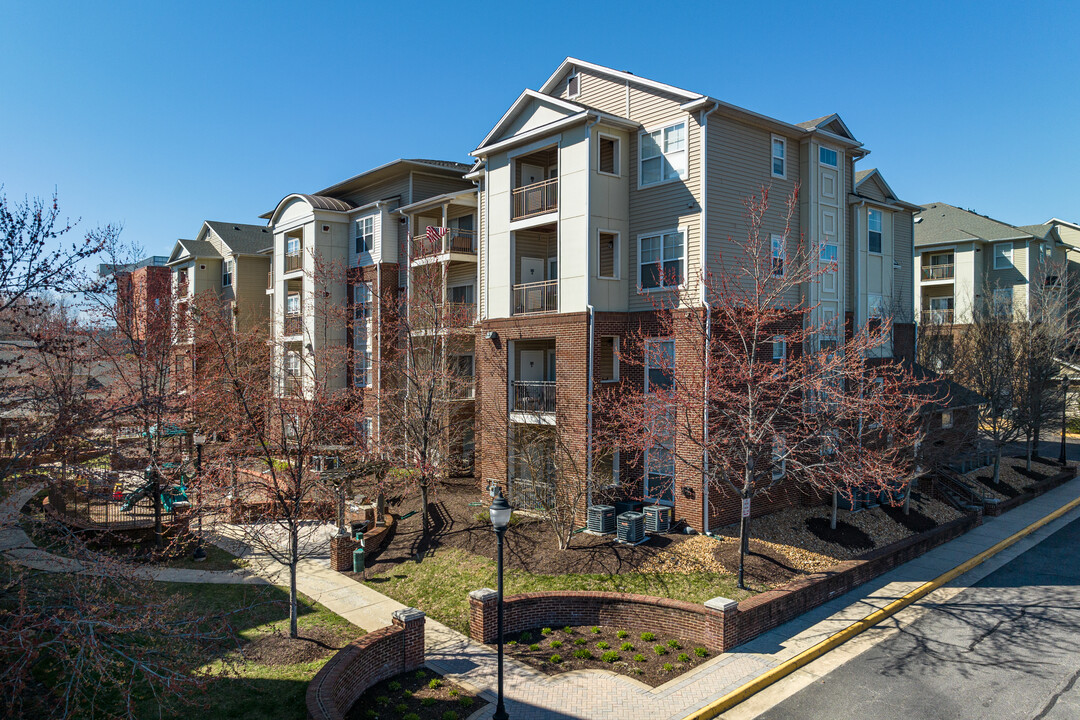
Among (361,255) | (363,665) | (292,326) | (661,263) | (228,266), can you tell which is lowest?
(363,665)

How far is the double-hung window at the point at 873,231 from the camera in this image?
23812 mm

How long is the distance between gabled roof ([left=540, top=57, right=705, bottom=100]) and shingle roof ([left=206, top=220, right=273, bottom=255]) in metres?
26.2

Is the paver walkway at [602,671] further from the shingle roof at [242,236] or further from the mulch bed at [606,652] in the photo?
the shingle roof at [242,236]

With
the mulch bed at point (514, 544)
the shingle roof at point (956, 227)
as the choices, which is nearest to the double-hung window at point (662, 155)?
the mulch bed at point (514, 544)

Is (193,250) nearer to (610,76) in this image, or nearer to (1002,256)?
(610,76)

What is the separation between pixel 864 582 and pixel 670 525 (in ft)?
16.1

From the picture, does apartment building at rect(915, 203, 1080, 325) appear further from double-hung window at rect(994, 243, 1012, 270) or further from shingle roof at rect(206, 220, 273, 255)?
shingle roof at rect(206, 220, 273, 255)

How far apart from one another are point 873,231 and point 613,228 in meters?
10.8

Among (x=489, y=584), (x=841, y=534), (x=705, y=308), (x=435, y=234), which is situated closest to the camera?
(x=489, y=584)

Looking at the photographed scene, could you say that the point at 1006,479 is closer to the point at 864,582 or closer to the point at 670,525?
the point at 864,582

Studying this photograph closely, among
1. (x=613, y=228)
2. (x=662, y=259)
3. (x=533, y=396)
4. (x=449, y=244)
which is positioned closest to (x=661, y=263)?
(x=662, y=259)

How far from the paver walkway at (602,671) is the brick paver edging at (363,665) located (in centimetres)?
69

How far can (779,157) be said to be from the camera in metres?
20.5

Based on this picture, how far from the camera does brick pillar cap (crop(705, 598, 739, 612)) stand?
40.9 feet
